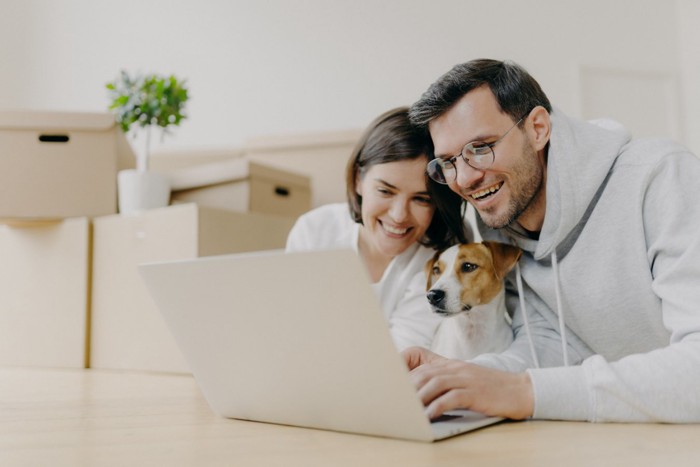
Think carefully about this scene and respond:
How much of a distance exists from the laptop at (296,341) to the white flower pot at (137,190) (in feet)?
3.38

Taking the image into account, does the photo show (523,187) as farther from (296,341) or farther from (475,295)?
(296,341)

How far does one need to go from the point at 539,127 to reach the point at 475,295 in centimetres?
33

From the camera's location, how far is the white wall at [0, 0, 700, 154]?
2.91 m

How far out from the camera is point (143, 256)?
5.50 ft

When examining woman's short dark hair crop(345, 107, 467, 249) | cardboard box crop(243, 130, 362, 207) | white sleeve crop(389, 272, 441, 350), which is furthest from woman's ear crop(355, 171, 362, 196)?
cardboard box crop(243, 130, 362, 207)

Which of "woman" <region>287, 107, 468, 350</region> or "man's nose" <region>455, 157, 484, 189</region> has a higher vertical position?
"man's nose" <region>455, 157, 484, 189</region>

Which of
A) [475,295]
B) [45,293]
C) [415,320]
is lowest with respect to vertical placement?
[45,293]

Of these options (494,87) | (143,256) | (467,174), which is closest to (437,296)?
(467,174)

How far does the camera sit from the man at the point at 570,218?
88 centimetres

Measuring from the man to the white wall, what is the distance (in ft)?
6.03

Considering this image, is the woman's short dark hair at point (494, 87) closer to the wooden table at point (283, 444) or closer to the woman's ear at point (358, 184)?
the woman's ear at point (358, 184)

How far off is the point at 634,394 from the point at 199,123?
8.11ft

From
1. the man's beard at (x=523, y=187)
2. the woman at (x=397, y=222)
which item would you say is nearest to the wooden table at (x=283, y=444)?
the man's beard at (x=523, y=187)

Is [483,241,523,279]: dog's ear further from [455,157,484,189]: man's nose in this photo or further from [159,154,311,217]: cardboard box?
[159,154,311,217]: cardboard box
